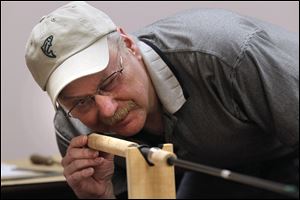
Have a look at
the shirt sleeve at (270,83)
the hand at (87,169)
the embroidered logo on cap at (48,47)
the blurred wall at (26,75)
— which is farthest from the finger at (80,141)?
the blurred wall at (26,75)

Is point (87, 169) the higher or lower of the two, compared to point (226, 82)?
lower

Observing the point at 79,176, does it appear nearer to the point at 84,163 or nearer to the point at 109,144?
the point at 84,163

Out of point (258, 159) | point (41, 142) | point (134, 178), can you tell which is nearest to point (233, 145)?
point (258, 159)

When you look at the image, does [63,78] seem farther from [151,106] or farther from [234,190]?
[234,190]

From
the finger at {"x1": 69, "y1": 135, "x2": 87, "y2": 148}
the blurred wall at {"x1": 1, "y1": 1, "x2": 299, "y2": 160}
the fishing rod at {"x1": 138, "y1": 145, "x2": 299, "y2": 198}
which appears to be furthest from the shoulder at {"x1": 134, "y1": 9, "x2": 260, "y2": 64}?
the blurred wall at {"x1": 1, "y1": 1, "x2": 299, "y2": 160}

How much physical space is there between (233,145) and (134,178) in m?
0.57

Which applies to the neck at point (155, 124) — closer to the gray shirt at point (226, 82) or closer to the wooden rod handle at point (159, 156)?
the gray shirt at point (226, 82)

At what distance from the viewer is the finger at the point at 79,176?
1.17 meters

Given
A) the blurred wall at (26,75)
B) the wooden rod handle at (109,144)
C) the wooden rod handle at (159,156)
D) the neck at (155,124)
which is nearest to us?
the wooden rod handle at (159,156)

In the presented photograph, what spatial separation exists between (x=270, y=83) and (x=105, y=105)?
1.04 ft

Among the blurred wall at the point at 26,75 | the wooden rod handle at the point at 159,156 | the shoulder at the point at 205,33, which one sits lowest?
the blurred wall at the point at 26,75

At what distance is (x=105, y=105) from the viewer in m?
1.08

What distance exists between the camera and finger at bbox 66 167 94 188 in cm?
117

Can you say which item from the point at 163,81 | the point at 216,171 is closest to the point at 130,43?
the point at 163,81
